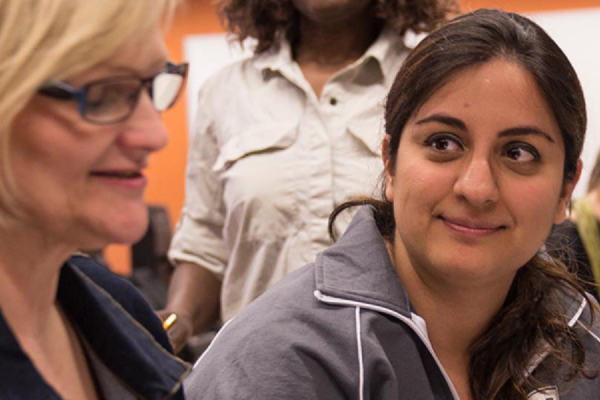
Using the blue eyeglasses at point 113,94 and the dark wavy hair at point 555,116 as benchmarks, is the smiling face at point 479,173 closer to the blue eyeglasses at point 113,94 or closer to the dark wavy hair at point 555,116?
the dark wavy hair at point 555,116

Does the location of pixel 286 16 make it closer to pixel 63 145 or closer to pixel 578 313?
pixel 578 313

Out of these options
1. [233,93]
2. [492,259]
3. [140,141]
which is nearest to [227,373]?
[492,259]

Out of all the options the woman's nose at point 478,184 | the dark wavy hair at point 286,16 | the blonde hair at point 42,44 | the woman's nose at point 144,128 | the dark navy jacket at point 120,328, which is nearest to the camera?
the blonde hair at point 42,44

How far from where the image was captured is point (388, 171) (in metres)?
1.87

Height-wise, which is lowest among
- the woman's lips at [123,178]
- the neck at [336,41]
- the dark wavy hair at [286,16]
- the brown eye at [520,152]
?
the brown eye at [520,152]

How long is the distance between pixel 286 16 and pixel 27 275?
4.78 feet

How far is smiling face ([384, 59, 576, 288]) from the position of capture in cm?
170

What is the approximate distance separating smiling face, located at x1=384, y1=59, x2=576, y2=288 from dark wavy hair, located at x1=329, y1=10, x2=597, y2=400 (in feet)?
0.09

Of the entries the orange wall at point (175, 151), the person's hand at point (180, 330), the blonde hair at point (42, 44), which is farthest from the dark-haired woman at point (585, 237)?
Answer: the orange wall at point (175, 151)

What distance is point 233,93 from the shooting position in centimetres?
244

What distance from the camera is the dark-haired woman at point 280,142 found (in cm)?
230

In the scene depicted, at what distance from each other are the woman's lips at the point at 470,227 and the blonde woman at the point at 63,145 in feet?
2.36

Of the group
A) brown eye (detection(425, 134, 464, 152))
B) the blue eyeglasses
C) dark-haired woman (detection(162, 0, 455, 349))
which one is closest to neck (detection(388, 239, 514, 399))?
brown eye (detection(425, 134, 464, 152))

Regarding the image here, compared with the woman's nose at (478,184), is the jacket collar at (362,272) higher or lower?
lower
